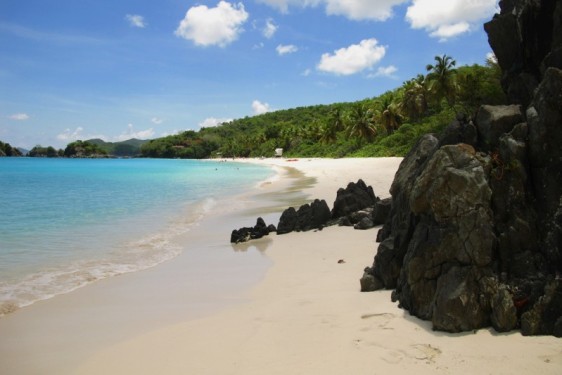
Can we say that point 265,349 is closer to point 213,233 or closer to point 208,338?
point 208,338

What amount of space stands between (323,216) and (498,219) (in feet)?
31.6

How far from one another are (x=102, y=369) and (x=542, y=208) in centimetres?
632

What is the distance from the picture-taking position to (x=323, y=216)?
15492 millimetres

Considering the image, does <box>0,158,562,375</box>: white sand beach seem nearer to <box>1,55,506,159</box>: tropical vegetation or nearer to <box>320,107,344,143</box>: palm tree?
<box>1,55,506,159</box>: tropical vegetation

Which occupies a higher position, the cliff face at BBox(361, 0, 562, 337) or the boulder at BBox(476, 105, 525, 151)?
the boulder at BBox(476, 105, 525, 151)

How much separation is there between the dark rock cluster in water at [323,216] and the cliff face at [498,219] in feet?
24.4

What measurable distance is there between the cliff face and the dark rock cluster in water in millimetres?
7434

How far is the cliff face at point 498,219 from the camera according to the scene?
5.60m

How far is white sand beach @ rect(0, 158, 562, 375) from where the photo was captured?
526 centimetres

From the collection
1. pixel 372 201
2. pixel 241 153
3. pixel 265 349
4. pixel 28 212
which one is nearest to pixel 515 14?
pixel 265 349

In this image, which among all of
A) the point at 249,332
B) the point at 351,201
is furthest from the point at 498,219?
the point at 351,201

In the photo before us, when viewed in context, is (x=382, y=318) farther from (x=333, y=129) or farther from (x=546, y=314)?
(x=333, y=129)

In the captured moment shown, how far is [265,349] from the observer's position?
5953 millimetres

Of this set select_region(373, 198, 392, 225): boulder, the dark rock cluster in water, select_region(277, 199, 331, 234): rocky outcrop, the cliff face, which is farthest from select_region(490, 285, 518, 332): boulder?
select_region(277, 199, 331, 234): rocky outcrop
